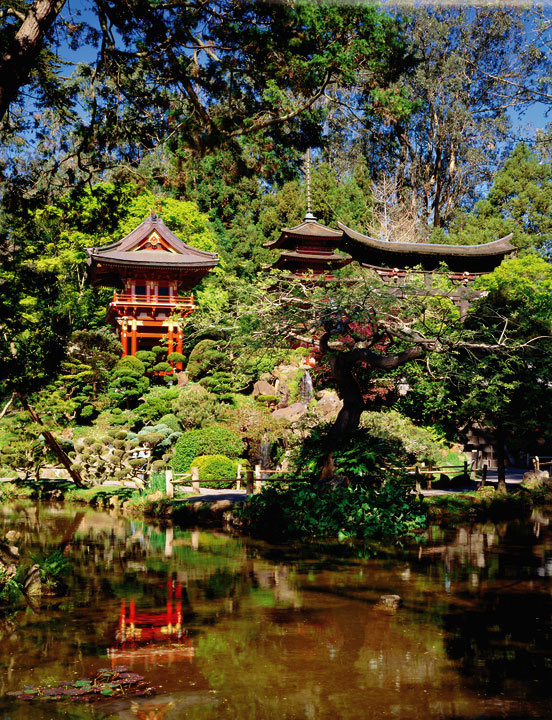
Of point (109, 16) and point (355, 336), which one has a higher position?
point (109, 16)

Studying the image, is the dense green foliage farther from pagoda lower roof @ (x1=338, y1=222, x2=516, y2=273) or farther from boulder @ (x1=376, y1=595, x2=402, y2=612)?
boulder @ (x1=376, y1=595, x2=402, y2=612)

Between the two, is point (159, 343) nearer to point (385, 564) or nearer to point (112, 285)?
point (112, 285)

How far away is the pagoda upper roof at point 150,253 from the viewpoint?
30.5 meters

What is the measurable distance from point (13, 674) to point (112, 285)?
2832cm

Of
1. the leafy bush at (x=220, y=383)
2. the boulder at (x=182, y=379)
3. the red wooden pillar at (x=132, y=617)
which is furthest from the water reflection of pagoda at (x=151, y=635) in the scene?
the boulder at (x=182, y=379)

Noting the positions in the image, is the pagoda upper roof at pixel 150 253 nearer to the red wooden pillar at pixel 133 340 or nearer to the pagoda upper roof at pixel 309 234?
the red wooden pillar at pixel 133 340

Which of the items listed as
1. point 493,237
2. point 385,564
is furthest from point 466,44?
point 385,564

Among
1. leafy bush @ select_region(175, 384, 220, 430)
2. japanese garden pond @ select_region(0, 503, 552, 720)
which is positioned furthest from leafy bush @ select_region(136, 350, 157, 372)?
japanese garden pond @ select_region(0, 503, 552, 720)

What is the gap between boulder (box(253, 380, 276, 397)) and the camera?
27.5 meters

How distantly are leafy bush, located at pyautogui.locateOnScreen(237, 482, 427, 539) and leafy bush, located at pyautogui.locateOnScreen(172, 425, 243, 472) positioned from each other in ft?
20.6

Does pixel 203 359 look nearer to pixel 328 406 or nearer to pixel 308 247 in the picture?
pixel 328 406

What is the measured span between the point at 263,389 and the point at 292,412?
351cm

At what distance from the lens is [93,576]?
11.0m

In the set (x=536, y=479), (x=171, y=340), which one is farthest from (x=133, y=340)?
(x=536, y=479)
